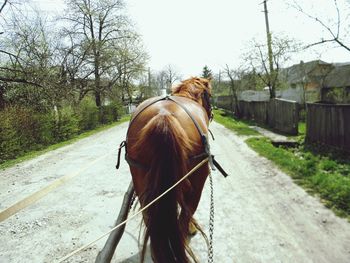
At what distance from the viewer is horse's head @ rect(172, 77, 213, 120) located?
3.83 m

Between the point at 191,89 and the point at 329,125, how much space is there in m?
6.43

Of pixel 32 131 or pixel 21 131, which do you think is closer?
pixel 21 131

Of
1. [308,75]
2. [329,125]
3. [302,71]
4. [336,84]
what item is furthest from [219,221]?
[308,75]

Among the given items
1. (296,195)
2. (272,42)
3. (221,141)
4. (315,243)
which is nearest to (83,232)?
(315,243)

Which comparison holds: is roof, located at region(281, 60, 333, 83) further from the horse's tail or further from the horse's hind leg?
the horse's tail

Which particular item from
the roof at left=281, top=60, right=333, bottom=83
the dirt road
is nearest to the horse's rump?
the dirt road

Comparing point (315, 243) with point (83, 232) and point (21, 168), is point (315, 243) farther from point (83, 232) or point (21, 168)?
point (21, 168)

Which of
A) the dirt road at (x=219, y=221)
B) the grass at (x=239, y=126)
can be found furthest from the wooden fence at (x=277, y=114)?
the dirt road at (x=219, y=221)

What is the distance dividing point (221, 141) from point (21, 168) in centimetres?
726

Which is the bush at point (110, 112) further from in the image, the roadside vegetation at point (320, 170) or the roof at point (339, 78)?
the roof at point (339, 78)

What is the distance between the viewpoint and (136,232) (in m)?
3.96

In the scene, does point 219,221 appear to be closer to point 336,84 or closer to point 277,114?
point 277,114

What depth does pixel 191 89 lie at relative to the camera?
3.89 metres

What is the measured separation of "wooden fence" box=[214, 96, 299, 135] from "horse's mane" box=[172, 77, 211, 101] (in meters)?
9.44
